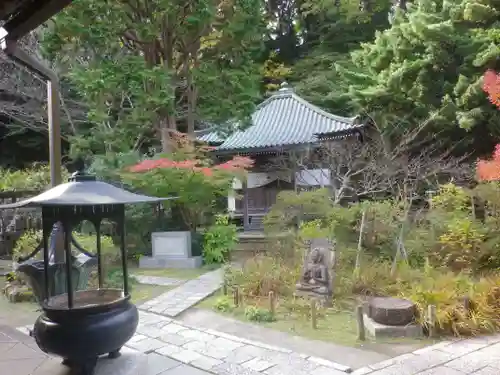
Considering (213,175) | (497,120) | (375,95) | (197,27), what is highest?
(197,27)

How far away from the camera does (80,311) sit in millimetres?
4164

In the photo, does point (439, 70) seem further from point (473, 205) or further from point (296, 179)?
point (296, 179)

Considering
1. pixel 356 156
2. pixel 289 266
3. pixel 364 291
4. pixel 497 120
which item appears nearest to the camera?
pixel 364 291

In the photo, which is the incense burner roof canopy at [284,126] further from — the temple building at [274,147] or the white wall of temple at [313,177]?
the white wall of temple at [313,177]

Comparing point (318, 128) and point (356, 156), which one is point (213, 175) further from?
point (318, 128)

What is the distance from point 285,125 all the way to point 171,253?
7.50 metres

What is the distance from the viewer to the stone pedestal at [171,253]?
1092 cm

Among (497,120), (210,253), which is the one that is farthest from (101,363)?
(497,120)

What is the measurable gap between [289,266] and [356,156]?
17.9ft

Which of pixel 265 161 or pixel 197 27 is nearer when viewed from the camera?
pixel 197 27

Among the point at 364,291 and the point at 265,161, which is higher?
the point at 265,161

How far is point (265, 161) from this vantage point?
1620cm

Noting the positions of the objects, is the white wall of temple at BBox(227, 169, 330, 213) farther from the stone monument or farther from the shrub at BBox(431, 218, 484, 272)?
the stone monument

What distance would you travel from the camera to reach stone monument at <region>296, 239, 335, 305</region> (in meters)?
6.73
